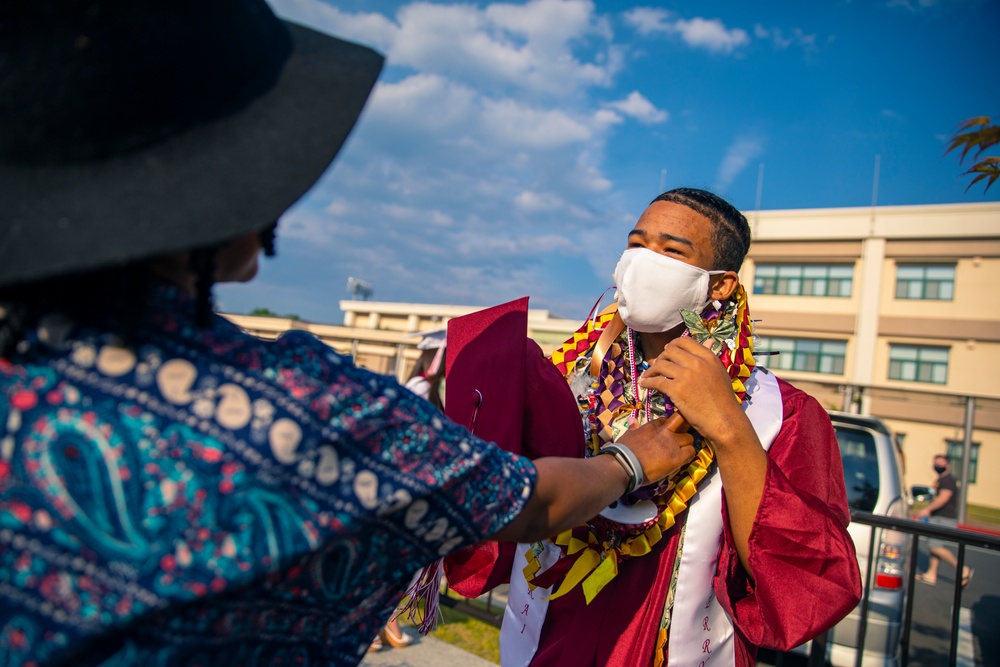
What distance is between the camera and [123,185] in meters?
0.81

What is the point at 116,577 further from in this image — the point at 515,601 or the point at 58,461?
the point at 515,601

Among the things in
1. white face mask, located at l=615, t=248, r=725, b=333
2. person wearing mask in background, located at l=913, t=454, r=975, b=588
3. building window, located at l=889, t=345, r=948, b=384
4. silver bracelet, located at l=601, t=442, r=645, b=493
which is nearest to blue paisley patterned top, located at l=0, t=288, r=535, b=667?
silver bracelet, located at l=601, t=442, r=645, b=493

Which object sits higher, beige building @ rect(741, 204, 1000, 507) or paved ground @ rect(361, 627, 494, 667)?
beige building @ rect(741, 204, 1000, 507)

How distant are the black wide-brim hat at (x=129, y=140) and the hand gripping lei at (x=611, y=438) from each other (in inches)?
52.4

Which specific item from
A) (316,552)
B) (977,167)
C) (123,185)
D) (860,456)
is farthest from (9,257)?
(860,456)

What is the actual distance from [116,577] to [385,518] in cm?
35

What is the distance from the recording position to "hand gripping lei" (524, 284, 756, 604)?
1.77m

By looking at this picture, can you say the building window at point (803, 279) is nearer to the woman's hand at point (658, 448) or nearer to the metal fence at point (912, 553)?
the metal fence at point (912, 553)

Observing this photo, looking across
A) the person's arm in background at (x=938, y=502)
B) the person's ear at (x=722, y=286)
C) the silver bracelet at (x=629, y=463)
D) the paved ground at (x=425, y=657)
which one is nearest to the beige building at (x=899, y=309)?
the person's arm in background at (x=938, y=502)

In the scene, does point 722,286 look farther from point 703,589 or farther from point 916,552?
point 916,552

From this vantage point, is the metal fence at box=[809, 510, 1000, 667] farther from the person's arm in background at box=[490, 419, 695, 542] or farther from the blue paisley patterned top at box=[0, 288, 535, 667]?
the blue paisley patterned top at box=[0, 288, 535, 667]

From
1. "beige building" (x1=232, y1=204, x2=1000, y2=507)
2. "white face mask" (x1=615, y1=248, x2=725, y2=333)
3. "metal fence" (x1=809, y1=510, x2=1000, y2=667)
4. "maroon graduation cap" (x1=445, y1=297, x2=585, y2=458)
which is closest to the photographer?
"maroon graduation cap" (x1=445, y1=297, x2=585, y2=458)

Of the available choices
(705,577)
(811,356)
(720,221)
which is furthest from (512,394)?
(811,356)

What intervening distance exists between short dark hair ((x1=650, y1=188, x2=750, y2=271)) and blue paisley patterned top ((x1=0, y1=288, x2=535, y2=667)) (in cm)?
143
